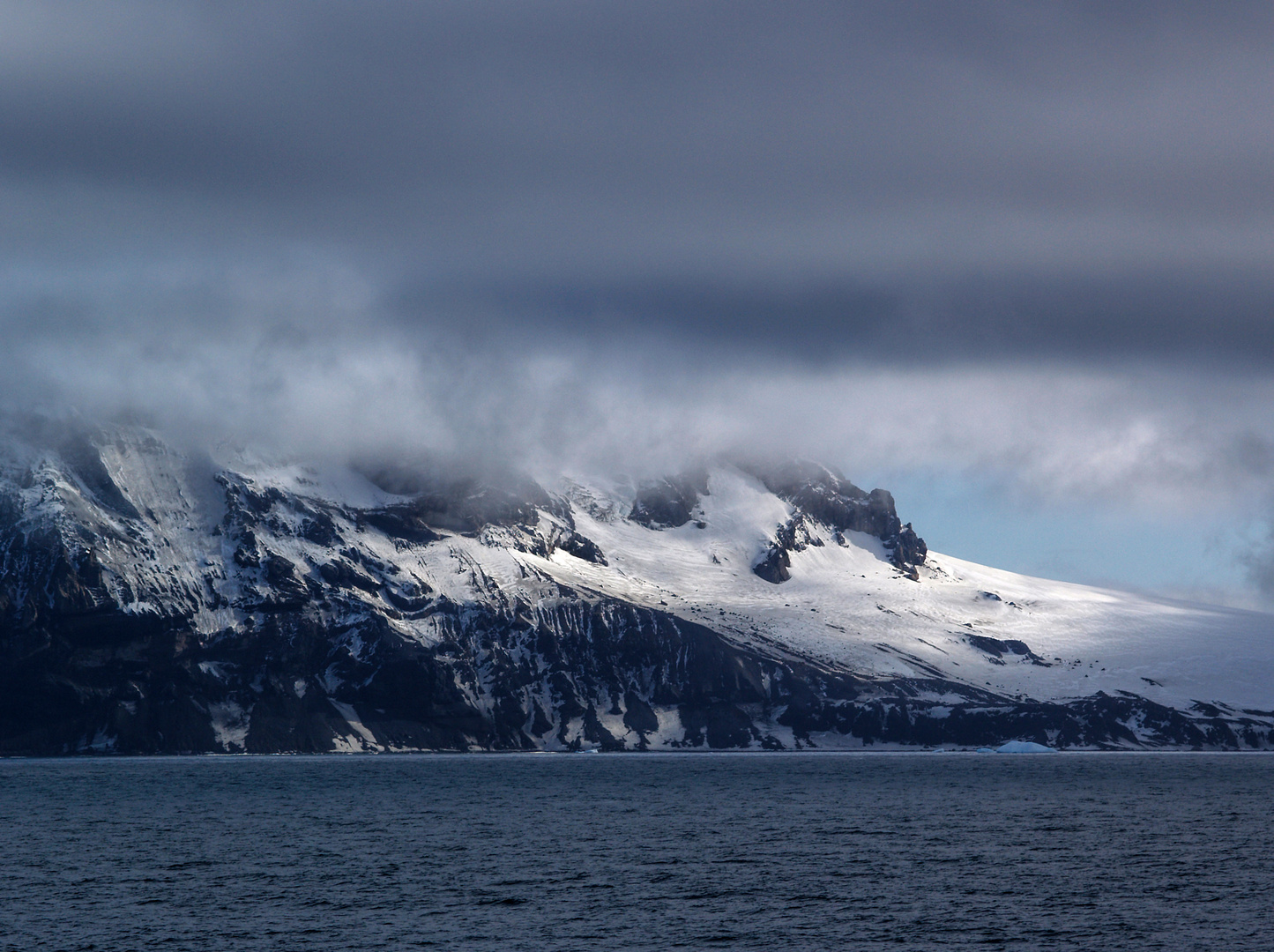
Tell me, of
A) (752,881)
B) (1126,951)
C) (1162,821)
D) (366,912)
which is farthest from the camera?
(1162,821)

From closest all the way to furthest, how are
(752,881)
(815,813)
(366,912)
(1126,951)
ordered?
(1126,951), (366,912), (752,881), (815,813)

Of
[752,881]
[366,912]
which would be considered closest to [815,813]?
[752,881]

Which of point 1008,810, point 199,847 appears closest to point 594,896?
point 199,847

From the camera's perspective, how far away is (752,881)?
117m

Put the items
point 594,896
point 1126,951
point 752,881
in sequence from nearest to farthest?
point 1126,951
point 594,896
point 752,881

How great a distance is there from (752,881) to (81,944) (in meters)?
50.4

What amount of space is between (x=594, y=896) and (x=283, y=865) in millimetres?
32740

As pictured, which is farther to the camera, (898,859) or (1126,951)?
(898,859)

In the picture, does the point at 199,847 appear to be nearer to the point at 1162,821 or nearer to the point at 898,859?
the point at 898,859

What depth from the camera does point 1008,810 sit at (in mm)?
190250

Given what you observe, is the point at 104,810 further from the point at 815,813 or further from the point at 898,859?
the point at 898,859

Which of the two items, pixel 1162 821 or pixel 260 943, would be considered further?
pixel 1162 821

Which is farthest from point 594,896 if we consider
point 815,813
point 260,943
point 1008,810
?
point 1008,810

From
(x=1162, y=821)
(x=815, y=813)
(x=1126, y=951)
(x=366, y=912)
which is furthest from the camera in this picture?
(x=815, y=813)
